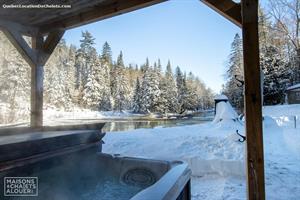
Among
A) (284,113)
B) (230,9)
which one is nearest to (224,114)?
(284,113)

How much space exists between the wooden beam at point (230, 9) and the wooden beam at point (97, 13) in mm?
734

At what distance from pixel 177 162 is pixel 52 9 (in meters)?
2.32

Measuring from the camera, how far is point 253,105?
1.79 metres

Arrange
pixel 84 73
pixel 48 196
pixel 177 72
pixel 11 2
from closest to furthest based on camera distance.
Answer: pixel 48 196 < pixel 11 2 < pixel 84 73 < pixel 177 72

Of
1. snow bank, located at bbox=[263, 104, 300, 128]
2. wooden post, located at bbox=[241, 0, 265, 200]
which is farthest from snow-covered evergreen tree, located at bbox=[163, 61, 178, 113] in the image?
wooden post, located at bbox=[241, 0, 265, 200]

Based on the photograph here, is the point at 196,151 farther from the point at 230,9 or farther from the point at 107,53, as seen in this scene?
the point at 107,53

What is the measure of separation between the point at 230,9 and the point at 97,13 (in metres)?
1.63

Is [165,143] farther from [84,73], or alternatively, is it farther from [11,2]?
[84,73]

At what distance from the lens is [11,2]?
258 cm

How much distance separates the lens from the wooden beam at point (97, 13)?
2574 mm

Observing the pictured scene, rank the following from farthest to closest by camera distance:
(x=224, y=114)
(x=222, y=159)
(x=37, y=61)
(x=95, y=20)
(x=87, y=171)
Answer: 1. (x=224, y=114)
2. (x=222, y=159)
3. (x=37, y=61)
4. (x=95, y=20)
5. (x=87, y=171)

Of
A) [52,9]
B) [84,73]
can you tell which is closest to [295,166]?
[52,9]

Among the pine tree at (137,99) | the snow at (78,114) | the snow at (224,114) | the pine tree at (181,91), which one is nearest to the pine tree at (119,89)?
the pine tree at (137,99)

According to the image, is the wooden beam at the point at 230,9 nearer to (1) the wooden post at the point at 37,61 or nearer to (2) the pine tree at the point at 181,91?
(1) the wooden post at the point at 37,61
